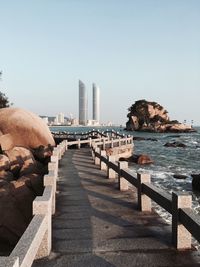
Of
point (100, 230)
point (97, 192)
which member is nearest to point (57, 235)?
point (100, 230)

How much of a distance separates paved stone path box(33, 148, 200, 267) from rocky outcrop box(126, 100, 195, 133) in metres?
152

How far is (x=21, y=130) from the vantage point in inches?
913

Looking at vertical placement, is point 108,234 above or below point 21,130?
below

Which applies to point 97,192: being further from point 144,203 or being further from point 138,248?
point 138,248

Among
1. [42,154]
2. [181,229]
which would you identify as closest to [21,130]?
[42,154]

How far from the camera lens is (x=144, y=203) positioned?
8.55 m


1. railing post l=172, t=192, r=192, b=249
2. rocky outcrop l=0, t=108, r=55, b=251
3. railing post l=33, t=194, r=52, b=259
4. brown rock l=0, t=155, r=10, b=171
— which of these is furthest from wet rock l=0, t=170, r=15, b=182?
railing post l=172, t=192, r=192, b=249

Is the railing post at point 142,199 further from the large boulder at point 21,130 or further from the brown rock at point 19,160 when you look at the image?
the large boulder at point 21,130

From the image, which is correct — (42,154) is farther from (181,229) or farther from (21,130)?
(181,229)

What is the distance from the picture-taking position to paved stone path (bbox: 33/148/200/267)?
550 centimetres

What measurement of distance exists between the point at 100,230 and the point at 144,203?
5.99 feet

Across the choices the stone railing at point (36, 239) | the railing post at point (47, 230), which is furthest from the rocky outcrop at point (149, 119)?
the railing post at point (47, 230)

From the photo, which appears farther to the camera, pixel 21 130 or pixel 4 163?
pixel 21 130

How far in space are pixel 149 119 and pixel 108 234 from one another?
160m
